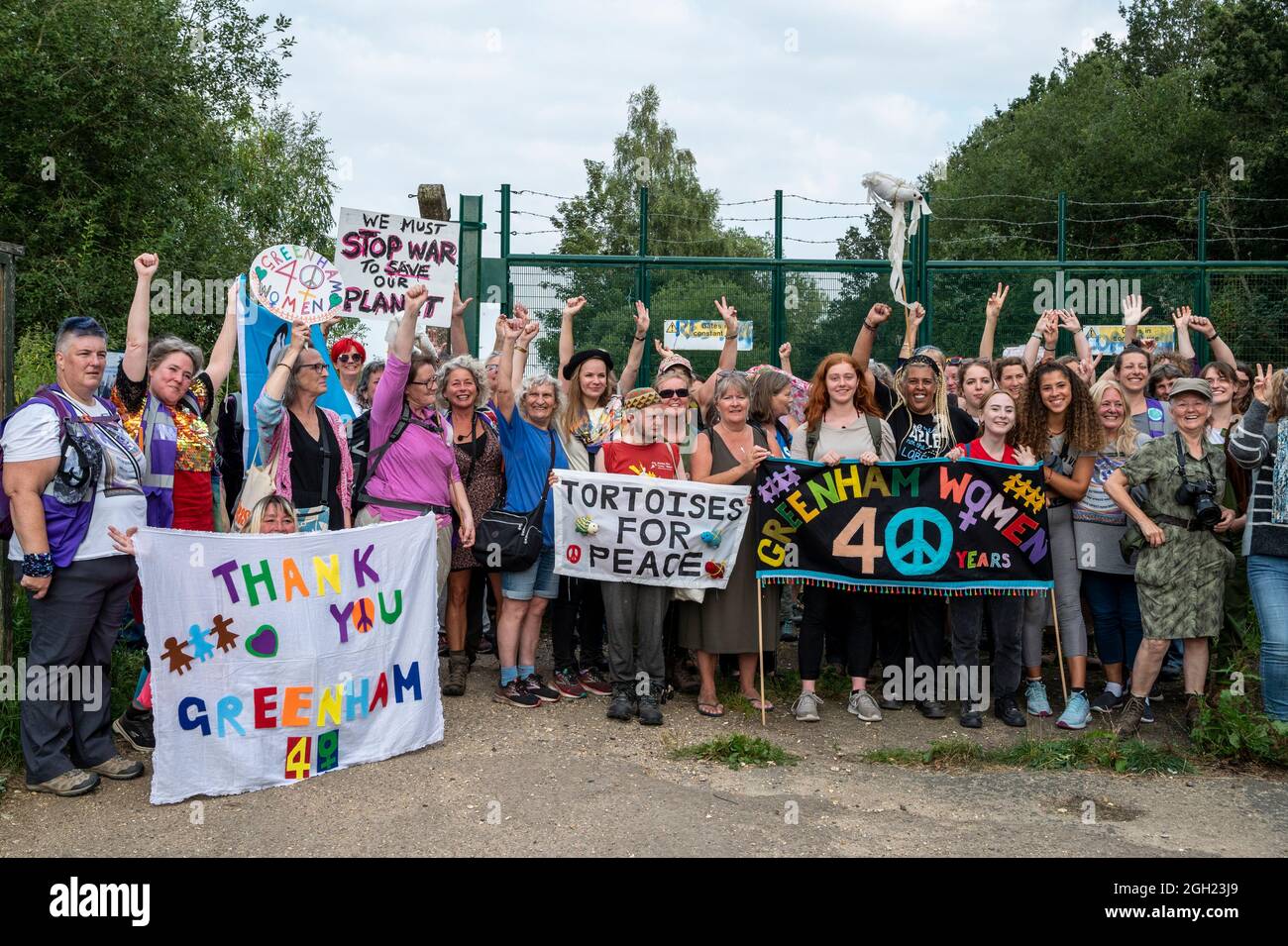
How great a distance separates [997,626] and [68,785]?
5.09 m

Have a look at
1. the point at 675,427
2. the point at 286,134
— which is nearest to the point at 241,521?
the point at 675,427

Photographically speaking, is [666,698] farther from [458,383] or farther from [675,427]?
[458,383]

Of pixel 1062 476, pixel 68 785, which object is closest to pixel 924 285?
pixel 1062 476

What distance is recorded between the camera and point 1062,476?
23.4ft

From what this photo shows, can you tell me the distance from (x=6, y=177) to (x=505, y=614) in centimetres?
1048

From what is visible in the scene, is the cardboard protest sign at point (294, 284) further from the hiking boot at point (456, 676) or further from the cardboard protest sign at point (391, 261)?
the hiking boot at point (456, 676)

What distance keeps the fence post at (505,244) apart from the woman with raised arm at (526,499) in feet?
10.0

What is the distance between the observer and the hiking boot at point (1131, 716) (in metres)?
6.67

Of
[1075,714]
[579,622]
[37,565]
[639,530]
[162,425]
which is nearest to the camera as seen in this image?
[37,565]

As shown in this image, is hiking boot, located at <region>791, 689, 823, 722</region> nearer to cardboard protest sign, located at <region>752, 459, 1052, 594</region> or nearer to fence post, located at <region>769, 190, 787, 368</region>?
cardboard protest sign, located at <region>752, 459, 1052, 594</region>

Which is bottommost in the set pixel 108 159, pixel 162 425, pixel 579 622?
pixel 579 622

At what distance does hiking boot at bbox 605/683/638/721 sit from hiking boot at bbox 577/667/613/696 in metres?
0.29

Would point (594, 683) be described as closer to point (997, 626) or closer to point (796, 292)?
point (997, 626)

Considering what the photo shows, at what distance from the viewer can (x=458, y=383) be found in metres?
7.09
